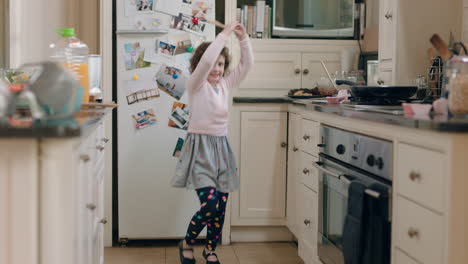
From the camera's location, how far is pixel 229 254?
12.7 ft

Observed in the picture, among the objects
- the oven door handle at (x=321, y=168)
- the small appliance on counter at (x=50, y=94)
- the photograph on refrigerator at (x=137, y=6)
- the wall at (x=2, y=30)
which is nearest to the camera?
the small appliance on counter at (x=50, y=94)

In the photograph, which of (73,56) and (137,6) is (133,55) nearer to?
(137,6)

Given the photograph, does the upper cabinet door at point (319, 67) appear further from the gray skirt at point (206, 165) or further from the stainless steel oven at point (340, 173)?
the stainless steel oven at point (340, 173)

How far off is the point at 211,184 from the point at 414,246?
1440 millimetres

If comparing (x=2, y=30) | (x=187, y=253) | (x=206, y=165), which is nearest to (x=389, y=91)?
(x=206, y=165)

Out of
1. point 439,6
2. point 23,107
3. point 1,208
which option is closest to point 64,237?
point 1,208

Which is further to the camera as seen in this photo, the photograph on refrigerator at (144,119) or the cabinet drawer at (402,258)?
the photograph on refrigerator at (144,119)

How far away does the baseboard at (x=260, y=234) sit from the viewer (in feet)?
13.5

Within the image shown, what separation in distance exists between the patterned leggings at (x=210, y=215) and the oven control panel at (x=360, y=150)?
2.14ft

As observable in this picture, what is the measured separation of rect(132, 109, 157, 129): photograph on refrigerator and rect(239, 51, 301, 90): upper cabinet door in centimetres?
60

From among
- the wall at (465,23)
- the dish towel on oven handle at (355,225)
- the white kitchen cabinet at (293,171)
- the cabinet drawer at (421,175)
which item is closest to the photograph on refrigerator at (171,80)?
the white kitchen cabinet at (293,171)

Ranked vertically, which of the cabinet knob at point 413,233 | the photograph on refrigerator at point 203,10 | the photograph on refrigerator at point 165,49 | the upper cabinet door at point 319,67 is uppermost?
the photograph on refrigerator at point 203,10

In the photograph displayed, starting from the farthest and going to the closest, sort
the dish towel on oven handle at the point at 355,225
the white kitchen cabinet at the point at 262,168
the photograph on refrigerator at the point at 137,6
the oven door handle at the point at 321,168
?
1. the white kitchen cabinet at the point at 262,168
2. the photograph on refrigerator at the point at 137,6
3. the oven door handle at the point at 321,168
4. the dish towel on oven handle at the point at 355,225

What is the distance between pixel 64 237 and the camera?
164 centimetres
